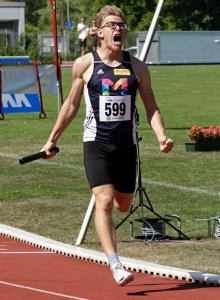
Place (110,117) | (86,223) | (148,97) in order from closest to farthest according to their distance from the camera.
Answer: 1. (110,117)
2. (148,97)
3. (86,223)

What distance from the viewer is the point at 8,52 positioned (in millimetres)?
58688

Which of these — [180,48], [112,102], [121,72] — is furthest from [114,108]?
[180,48]

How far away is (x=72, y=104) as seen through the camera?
8094 mm

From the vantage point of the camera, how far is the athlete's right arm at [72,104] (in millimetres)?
7938

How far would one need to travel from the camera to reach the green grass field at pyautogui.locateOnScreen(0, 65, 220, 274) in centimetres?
945

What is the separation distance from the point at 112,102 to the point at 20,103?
17859 mm

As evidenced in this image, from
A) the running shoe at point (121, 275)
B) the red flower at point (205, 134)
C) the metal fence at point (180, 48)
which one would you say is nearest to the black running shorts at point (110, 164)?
the running shoe at point (121, 275)

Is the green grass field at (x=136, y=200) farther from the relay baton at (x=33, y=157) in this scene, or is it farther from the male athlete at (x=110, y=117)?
the relay baton at (x=33, y=157)

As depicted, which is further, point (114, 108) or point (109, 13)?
point (109, 13)

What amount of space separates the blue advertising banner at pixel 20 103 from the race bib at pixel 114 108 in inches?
680

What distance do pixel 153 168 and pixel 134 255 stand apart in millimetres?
6673

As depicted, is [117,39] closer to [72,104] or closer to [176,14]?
[72,104]

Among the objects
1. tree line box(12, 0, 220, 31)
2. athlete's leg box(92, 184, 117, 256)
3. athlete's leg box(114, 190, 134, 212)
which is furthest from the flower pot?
tree line box(12, 0, 220, 31)

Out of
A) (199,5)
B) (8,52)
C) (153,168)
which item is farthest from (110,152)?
(199,5)
